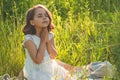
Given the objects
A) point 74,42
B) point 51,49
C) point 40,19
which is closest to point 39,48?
point 51,49

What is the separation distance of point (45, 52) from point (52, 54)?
2.9 inches

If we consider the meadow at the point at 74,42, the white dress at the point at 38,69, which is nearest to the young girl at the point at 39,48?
the white dress at the point at 38,69

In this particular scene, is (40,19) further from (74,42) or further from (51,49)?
(74,42)

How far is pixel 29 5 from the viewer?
6383 millimetres

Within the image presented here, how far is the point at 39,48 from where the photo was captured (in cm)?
446

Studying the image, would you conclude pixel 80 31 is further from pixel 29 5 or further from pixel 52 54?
pixel 29 5

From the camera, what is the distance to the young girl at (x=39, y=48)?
175 inches

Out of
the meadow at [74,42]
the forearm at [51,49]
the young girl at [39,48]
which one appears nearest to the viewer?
the meadow at [74,42]

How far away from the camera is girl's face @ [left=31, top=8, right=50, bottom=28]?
4457 millimetres

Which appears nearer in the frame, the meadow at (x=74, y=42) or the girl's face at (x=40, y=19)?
the meadow at (x=74, y=42)

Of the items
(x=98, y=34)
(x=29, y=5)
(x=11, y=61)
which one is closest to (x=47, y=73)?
(x=11, y=61)

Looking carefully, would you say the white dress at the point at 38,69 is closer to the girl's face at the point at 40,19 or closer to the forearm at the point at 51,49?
the forearm at the point at 51,49

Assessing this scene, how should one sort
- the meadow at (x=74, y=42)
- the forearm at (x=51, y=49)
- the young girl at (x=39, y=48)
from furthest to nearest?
the forearm at (x=51, y=49), the young girl at (x=39, y=48), the meadow at (x=74, y=42)

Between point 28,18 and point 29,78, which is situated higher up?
point 28,18
